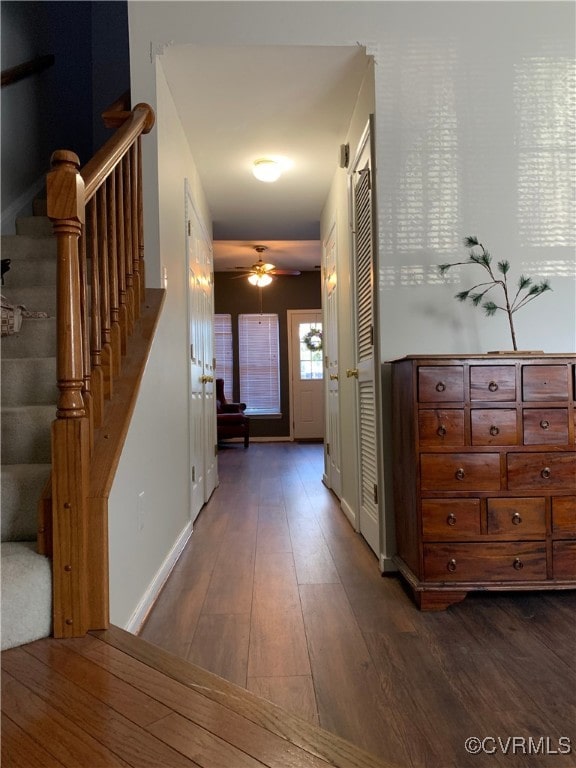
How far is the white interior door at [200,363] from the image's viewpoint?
10.9ft

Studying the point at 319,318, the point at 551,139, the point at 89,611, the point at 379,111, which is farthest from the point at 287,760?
the point at 319,318

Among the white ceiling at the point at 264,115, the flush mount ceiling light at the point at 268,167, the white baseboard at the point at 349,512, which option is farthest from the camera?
the flush mount ceiling light at the point at 268,167

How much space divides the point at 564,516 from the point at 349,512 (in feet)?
5.10

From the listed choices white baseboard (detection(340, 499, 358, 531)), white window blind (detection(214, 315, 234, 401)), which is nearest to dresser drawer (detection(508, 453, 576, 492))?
white baseboard (detection(340, 499, 358, 531))

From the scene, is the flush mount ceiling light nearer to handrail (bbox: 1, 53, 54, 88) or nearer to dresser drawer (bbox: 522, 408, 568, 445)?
handrail (bbox: 1, 53, 54, 88)

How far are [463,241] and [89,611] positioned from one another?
2181mm

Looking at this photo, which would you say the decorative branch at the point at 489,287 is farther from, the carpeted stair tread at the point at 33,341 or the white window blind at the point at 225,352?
the white window blind at the point at 225,352

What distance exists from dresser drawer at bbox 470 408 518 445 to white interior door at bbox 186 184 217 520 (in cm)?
181

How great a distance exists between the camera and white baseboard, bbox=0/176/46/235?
2.95m

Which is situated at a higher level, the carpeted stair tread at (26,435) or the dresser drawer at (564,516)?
the carpeted stair tread at (26,435)

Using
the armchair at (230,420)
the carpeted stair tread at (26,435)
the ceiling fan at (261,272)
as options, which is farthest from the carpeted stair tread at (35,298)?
the armchair at (230,420)

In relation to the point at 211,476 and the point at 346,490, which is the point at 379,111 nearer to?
the point at 346,490

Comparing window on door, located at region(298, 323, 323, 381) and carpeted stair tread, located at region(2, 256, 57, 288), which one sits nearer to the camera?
carpeted stair tread, located at region(2, 256, 57, 288)

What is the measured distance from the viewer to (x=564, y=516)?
2.04 meters
